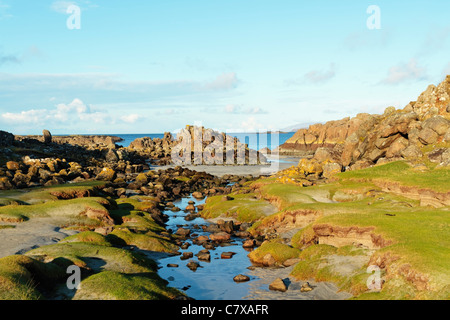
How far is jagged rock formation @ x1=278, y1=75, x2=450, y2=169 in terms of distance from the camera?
5281 centimetres

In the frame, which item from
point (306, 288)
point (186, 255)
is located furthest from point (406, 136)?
point (306, 288)

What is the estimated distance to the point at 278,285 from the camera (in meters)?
23.2

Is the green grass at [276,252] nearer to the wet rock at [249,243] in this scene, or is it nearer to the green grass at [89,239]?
the wet rock at [249,243]

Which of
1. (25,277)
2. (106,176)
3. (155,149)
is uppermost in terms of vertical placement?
(155,149)

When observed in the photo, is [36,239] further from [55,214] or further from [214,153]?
[214,153]

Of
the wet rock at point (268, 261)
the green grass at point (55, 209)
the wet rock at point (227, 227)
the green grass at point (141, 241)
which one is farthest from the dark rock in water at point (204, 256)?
the green grass at point (55, 209)

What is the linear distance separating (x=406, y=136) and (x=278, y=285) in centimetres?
4792

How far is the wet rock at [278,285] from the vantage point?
2295cm

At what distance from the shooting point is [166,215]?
49.7m

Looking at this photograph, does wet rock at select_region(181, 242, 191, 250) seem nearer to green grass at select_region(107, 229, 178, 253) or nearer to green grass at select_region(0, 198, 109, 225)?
green grass at select_region(107, 229, 178, 253)

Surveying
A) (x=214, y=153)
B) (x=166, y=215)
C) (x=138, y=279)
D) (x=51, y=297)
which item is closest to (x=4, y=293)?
(x=51, y=297)

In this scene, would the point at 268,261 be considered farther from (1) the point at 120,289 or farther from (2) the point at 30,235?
(2) the point at 30,235

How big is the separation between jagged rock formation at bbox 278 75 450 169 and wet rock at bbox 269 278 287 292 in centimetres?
3190
